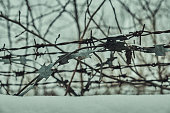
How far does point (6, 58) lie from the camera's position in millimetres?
1439

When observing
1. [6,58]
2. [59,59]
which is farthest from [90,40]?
[6,58]

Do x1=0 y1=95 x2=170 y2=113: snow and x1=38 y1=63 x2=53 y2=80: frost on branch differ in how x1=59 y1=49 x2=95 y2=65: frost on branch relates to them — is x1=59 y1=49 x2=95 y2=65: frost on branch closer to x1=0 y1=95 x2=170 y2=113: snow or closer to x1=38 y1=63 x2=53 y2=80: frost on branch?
x1=38 y1=63 x2=53 y2=80: frost on branch

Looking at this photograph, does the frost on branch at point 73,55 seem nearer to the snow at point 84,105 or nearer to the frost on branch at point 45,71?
the frost on branch at point 45,71

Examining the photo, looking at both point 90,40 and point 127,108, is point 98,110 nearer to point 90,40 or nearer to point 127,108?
point 127,108

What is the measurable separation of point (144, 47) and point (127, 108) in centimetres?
42

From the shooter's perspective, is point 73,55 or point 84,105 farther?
point 73,55

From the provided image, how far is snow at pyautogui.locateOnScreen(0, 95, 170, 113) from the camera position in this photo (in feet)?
1.85

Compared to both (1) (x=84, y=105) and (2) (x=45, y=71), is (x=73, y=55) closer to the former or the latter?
(2) (x=45, y=71)

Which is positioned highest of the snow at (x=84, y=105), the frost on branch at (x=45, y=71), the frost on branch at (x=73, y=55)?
the frost on branch at (x=73, y=55)

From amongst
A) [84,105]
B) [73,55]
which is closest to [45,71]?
[73,55]

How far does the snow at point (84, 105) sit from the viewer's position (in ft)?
1.85

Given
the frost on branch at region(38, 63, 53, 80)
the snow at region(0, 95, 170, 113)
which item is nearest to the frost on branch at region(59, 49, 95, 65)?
the frost on branch at region(38, 63, 53, 80)

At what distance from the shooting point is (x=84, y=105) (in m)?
0.59

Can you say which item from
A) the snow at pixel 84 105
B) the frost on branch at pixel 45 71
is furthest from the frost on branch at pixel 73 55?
the snow at pixel 84 105
